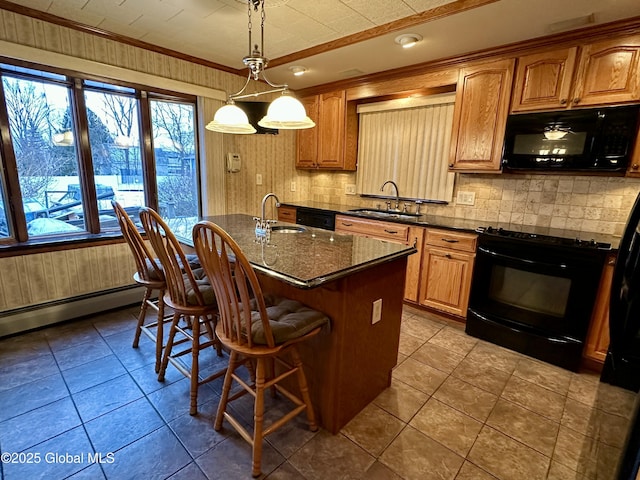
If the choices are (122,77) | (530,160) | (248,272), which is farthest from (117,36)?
(530,160)

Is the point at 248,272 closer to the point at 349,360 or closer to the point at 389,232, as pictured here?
the point at 349,360

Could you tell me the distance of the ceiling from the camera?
211cm

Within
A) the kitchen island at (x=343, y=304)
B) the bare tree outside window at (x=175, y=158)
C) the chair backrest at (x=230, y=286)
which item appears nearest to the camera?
the chair backrest at (x=230, y=286)

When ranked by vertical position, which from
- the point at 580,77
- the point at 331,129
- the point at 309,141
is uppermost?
the point at 580,77

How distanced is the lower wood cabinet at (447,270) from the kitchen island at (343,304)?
1.10 m

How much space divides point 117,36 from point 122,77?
0.32 meters

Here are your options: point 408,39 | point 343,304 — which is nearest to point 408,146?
point 408,39

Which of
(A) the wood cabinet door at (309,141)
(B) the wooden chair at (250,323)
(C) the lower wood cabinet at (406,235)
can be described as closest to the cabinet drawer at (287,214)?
(A) the wood cabinet door at (309,141)

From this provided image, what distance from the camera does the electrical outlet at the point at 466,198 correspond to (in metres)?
3.26

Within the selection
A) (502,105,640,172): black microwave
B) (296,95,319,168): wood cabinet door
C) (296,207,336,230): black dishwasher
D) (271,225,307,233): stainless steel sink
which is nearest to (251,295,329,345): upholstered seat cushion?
(271,225,307,233): stainless steel sink

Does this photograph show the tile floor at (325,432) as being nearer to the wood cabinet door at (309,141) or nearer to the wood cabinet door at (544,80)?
the wood cabinet door at (544,80)

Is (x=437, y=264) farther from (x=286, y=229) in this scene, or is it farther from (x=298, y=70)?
(x=298, y=70)

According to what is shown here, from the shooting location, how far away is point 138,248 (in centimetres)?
210

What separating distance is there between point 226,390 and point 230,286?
Result: 61 centimetres
